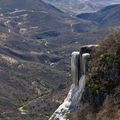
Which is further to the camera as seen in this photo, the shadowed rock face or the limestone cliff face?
the shadowed rock face

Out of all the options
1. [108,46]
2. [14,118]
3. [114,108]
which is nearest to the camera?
[114,108]

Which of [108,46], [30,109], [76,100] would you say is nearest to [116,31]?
[108,46]

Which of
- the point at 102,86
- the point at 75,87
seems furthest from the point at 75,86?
the point at 102,86

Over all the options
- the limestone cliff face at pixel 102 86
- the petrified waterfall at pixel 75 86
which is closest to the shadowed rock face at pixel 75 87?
the petrified waterfall at pixel 75 86

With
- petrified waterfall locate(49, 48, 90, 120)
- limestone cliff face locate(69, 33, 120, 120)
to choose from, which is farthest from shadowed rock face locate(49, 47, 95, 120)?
limestone cliff face locate(69, 33, 120, 120)

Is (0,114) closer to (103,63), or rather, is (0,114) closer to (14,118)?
(14,118)

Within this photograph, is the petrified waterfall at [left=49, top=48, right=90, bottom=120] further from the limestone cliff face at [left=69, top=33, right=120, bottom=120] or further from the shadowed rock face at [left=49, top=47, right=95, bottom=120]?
the limestone cliff face at [left=69, top=33, right=120, bottom=120]
